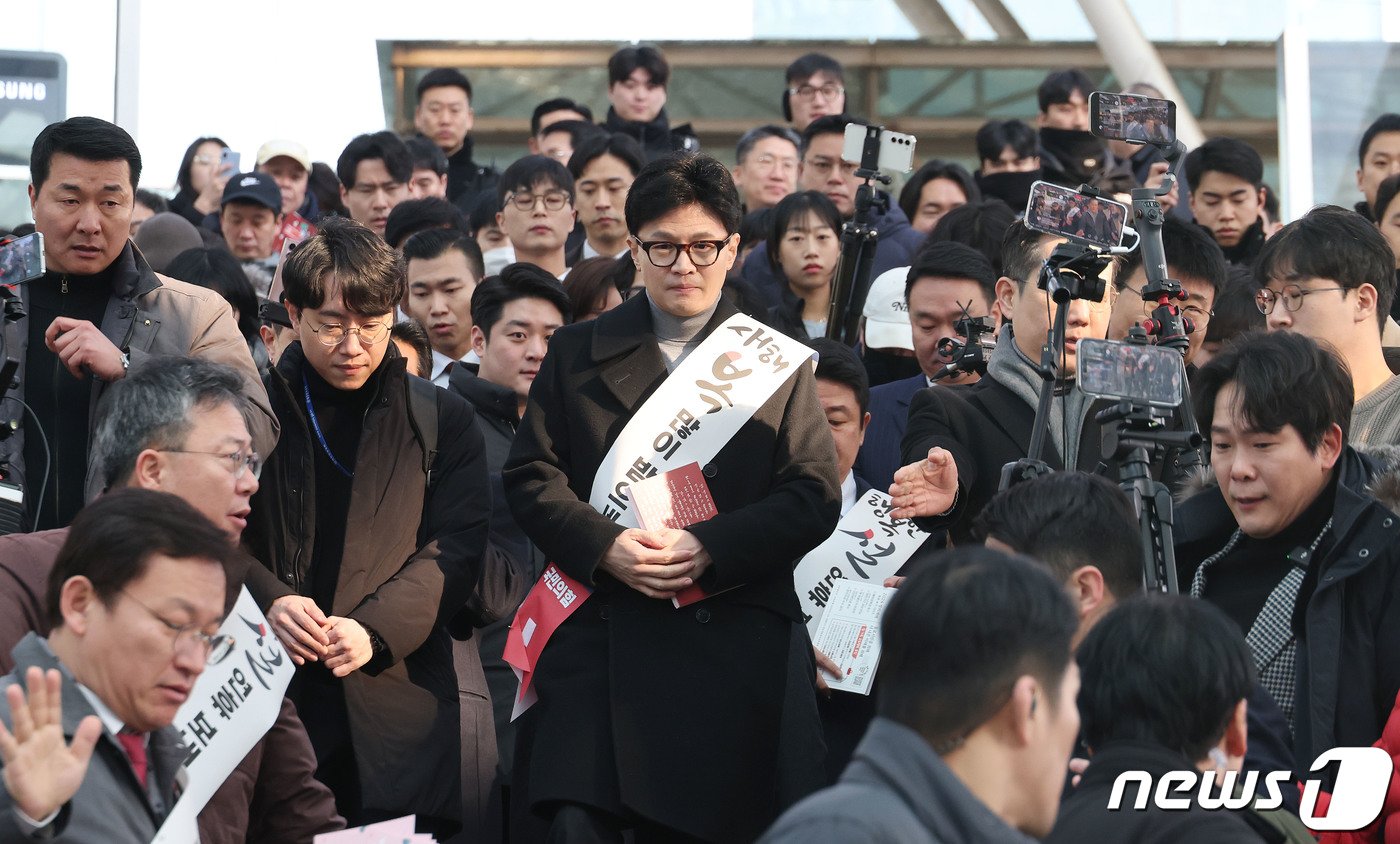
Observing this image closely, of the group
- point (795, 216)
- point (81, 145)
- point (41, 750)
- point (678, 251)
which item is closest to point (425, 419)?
point (678, 251)

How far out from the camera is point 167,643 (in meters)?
3.77

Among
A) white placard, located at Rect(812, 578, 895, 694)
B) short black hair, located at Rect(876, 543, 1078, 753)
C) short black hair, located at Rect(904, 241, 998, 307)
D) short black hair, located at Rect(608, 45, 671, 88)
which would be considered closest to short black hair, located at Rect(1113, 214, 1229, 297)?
short black hair, located at Rect(904, 241, 998, 307)

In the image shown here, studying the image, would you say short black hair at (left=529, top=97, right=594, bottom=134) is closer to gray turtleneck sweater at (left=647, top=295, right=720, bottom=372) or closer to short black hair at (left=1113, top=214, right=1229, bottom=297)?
short black hair at (left=1113, top=214, right=1229, bottom=297)

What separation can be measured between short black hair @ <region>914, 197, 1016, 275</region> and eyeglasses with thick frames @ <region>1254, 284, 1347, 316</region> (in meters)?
2.16

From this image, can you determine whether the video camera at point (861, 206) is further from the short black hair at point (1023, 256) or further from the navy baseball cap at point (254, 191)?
the navy baseball cap at point (254, 191)

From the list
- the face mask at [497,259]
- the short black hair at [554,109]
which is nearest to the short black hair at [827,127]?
the face mask at [497,259]

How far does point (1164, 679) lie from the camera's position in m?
3.40

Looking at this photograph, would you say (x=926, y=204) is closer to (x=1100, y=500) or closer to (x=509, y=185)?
(x=509, y=185)

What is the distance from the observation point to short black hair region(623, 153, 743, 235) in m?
5.35

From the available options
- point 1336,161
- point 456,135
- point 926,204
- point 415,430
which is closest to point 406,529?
point 415,430

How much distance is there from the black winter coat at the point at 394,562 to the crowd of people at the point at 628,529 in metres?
0.01

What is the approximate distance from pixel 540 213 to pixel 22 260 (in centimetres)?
334

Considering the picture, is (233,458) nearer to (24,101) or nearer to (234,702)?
(234,702)

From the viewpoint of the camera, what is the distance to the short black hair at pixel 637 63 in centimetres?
1090
